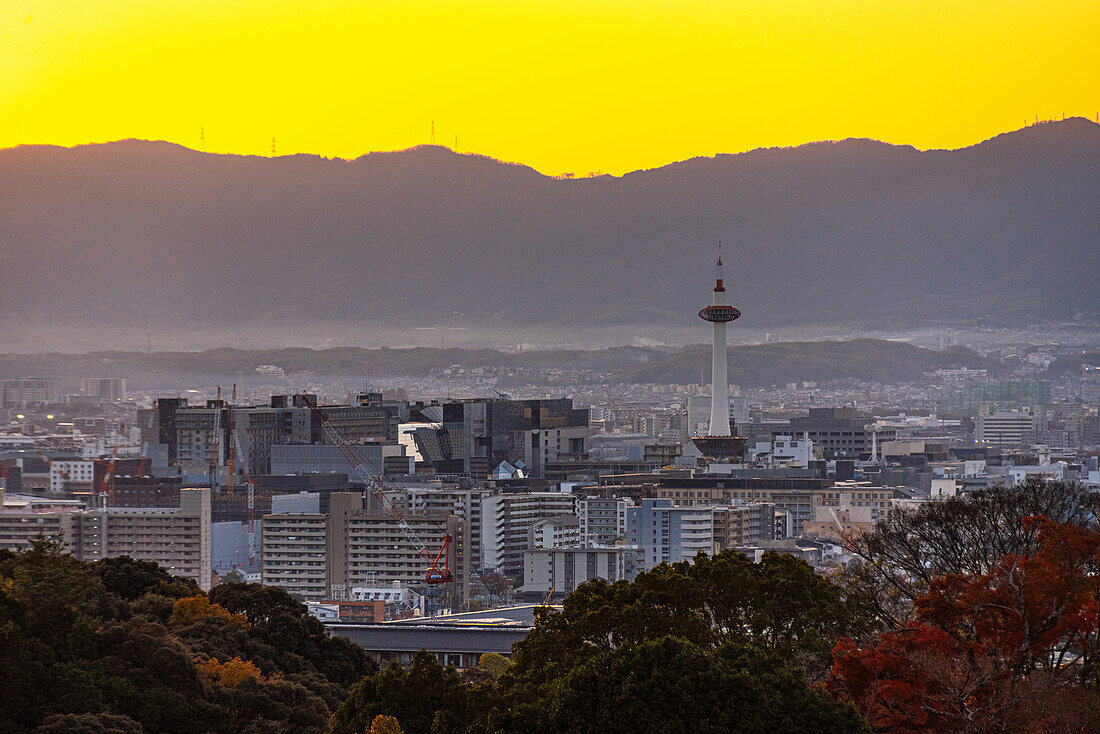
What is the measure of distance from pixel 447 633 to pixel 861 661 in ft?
54.0

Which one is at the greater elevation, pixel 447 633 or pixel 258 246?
pixel 258 246

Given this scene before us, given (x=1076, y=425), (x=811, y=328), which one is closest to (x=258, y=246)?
(x=811, y=328)

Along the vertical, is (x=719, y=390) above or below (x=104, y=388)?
below

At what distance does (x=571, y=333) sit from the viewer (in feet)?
566

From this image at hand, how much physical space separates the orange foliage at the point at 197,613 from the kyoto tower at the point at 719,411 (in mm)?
59667

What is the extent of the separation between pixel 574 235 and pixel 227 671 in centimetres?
16499

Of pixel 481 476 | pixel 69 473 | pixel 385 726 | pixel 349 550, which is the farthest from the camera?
pixel 69 473

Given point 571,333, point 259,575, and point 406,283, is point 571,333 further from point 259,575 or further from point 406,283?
point 259,575

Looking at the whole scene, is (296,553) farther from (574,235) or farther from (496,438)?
(574,235)

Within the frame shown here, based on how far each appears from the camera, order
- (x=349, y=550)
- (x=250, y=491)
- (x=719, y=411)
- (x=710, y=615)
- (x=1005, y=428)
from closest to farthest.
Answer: (x=710, y=615) < (x=349, y=550) < (x=250, y=491) < (x=719, y=411) < (x=1005, y=428)

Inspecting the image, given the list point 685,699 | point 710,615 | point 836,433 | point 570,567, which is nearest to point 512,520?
point 570,567

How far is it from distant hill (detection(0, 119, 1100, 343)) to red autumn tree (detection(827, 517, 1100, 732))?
147227mm

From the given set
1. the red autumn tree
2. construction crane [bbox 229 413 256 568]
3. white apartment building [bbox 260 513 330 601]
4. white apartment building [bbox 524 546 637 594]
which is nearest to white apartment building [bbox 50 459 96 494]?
construction crane [bbox 229 413 256 568]

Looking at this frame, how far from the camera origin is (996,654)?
538 inches
